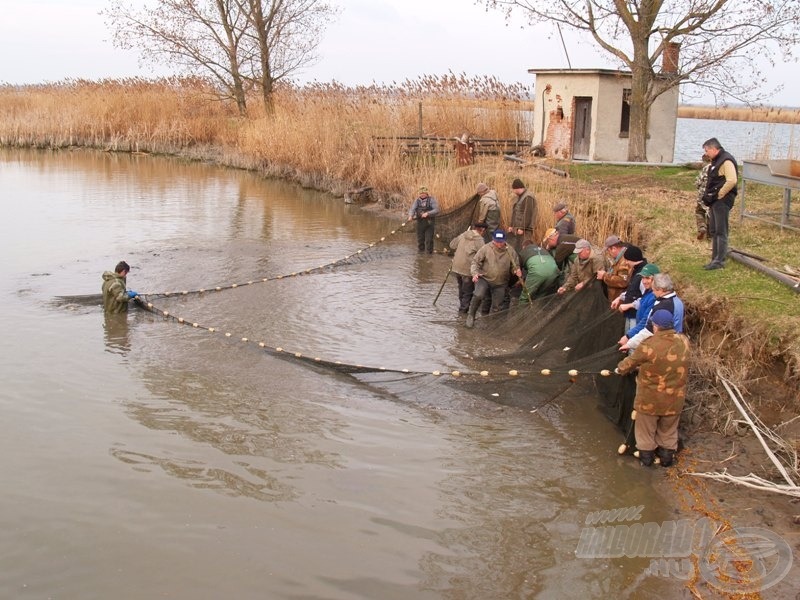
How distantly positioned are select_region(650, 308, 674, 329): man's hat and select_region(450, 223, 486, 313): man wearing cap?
530 cm

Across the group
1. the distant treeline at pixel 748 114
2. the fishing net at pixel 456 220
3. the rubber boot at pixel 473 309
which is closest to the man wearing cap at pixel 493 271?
the rubber boot at pixel 473 309

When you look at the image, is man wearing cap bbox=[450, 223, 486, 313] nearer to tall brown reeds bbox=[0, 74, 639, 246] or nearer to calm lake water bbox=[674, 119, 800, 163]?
tall brown reeds bbox=[0, 74, 639, 246]

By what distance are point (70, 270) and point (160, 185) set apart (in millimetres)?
12714

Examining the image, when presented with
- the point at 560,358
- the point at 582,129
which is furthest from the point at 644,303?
the point at 582,129

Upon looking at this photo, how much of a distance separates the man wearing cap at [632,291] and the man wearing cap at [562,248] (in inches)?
86.2

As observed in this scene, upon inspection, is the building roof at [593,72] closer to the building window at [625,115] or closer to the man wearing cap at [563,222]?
the building window at [625,115]

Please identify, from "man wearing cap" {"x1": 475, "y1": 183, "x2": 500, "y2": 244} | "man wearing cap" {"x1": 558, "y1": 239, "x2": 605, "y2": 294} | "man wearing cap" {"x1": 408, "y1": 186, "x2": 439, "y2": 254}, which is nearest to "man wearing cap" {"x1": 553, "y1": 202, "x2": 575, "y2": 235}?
"man wearing cap" {"x1": 558, "y1": 239, "x2": 605, "y2": 294}

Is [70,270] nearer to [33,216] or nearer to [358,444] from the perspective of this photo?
[33,216]

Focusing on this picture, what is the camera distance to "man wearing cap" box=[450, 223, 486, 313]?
40.4 feet

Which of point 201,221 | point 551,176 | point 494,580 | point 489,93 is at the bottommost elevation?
point 494,580

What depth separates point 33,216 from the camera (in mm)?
21125

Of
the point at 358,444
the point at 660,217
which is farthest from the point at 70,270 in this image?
the point at 660,217

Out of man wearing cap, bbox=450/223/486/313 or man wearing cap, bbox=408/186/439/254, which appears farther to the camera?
man wearing cap, bbox=408/186/439/254

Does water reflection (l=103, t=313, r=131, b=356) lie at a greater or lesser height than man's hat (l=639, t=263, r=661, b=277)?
lesser
